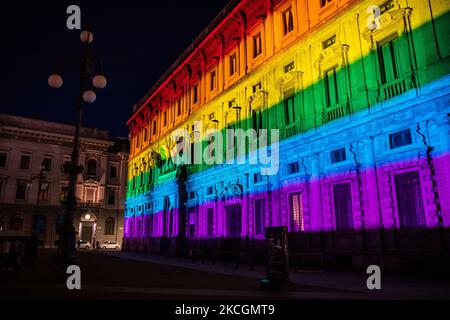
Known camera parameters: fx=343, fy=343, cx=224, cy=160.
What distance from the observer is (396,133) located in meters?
14.1

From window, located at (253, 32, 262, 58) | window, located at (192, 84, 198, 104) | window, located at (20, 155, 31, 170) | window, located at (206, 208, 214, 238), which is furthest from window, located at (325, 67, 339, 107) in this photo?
window, located at (20, 155, 31, 170)

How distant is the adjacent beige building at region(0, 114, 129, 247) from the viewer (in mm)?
49562

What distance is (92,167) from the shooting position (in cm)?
5712

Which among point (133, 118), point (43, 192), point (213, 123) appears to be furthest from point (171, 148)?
point (43, 192)

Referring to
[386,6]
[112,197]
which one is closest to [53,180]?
[112,197]

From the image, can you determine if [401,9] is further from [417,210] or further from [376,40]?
[417,210]

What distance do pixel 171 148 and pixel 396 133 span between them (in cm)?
2359

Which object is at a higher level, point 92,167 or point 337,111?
point 92,167

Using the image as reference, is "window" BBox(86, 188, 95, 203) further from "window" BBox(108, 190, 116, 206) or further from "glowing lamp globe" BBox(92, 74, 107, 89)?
"glowing lamp globe" BBox(92, 74, 107, 89)

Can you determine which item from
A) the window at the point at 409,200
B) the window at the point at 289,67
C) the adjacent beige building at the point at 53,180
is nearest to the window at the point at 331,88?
the window at the point at 289,67

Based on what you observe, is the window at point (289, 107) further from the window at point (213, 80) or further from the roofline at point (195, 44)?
the window at point (213, 80)

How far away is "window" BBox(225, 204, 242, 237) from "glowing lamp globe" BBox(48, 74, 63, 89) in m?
14.0

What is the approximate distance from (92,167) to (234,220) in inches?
1587

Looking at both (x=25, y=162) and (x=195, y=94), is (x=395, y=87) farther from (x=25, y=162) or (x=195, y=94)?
(x=25, y=162)
